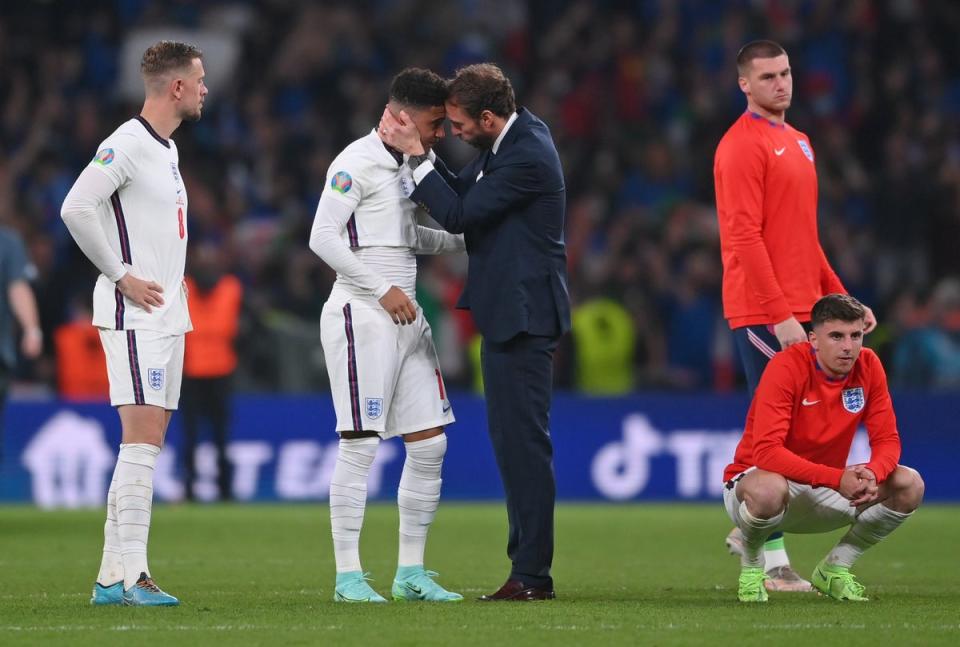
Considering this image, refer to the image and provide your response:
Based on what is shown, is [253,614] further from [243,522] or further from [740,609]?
[243,522]

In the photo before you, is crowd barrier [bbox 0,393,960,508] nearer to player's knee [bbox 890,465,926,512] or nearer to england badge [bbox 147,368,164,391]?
player's knee [bbox 890,465,926,512]

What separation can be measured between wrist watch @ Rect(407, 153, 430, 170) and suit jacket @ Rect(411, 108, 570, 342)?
0.42 ft

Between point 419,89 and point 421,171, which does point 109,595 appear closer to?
Result: point 421,171

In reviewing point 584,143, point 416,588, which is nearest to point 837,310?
point 416,588

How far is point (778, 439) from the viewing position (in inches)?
278

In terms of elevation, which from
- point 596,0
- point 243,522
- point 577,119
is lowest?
point 243,522

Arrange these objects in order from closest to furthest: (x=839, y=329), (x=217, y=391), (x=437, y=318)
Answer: (x=839, y=329)
(x=217, y=391)
(x=437, y=318)

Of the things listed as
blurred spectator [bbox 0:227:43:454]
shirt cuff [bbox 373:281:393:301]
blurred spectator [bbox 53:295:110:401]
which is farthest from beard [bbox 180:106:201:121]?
blurred spectator [bbox 53:295:110:401]

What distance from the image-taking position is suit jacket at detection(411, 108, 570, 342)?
7.16 m

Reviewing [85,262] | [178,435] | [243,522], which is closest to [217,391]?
[178,435]

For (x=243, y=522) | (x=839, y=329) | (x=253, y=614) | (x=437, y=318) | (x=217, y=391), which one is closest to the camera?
(x=253, y=614)

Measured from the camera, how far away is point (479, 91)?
23.5 feet

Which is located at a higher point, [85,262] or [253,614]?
[85,262]

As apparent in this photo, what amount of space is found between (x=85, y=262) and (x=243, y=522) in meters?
5.38
